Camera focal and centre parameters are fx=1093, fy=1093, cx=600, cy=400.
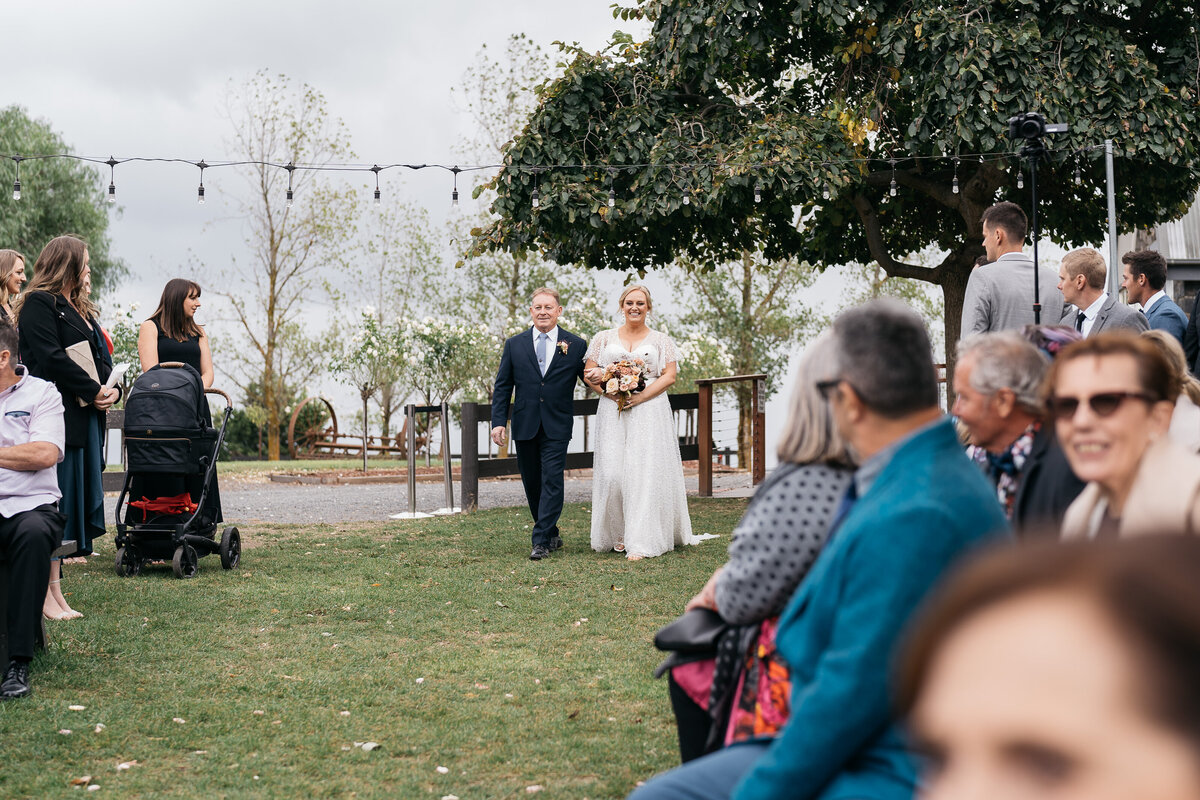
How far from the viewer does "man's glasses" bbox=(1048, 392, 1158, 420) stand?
8.38ft

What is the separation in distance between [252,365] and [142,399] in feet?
84.5

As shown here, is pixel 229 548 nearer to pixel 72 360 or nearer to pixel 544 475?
pixel 72 360

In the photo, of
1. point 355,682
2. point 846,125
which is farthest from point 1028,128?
point 846,125

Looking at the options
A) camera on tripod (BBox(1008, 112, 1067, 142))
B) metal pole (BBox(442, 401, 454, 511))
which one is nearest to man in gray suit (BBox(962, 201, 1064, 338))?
camera on tripod (BBox(1008, 112, 1067, 142))

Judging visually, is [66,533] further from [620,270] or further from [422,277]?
[422,277]

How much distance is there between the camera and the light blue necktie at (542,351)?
9992 millimetres

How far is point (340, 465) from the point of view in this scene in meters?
23.1

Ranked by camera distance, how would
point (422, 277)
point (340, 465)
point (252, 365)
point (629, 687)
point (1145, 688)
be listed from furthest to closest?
point (252, 365) → point (422, 277) → point (340, 465) → point (629, 687) → point (1145, 688)

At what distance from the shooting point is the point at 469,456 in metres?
13.4

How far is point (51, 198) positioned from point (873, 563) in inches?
1401

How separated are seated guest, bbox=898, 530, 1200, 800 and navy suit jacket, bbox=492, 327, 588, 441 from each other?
9.10 m

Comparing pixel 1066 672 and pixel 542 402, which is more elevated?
pixel 542 402

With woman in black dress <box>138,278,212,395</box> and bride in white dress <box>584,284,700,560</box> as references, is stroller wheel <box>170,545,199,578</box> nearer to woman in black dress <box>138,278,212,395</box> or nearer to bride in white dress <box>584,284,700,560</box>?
woman in black dress <box>138,278,212,395</box>

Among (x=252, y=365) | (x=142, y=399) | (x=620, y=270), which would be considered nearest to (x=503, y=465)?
(x=620, y=270)
